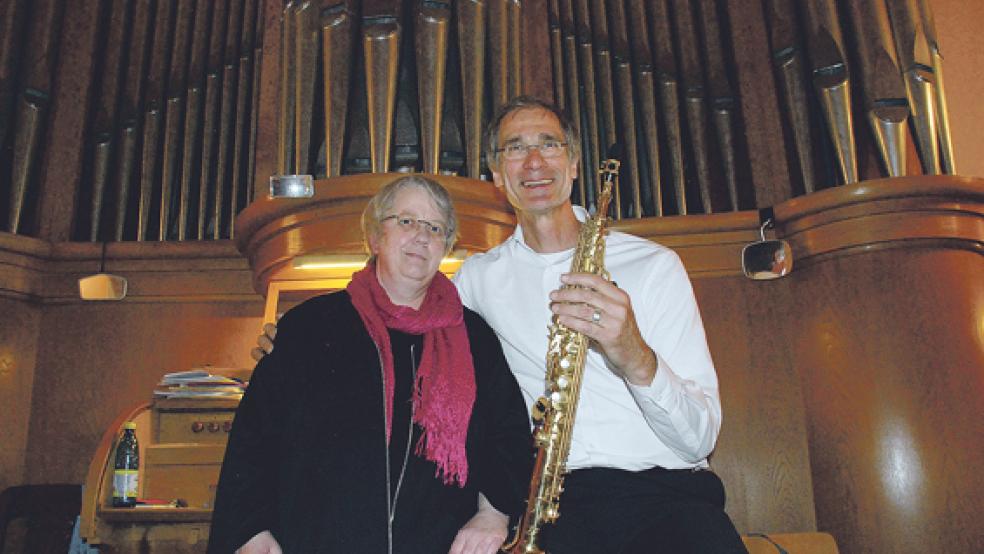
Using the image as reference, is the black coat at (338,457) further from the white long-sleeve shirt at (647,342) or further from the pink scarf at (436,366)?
the white long-sleeve shirt at (647,342)

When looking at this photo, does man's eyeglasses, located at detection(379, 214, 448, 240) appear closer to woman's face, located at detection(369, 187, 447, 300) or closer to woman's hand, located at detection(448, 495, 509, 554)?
woman's face, located at detection(369, 187, 447, 300)

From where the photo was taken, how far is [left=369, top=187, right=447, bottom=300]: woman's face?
221 centimetres

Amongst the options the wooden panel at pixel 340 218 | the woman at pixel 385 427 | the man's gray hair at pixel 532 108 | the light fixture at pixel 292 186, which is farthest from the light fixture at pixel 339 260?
the woman at pixel 385 427

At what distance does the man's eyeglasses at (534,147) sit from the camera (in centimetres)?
243

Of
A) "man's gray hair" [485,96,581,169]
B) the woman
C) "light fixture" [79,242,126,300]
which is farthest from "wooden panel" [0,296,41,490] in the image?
"man's gray hair" [485,96,581,169]

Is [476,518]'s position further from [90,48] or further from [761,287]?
[90,48]

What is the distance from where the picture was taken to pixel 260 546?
1955 mm

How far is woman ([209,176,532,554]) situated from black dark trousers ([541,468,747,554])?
0.43 feet

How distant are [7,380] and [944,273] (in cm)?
429

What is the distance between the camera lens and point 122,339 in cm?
442

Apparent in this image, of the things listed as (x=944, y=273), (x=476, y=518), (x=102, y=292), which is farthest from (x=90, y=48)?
(x=944, y=273)

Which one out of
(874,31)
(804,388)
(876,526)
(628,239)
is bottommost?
(876,526)

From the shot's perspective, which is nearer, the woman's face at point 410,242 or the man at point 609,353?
the man at point 609,353

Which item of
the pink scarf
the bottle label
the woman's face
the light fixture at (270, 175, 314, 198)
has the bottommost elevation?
the bottle label
